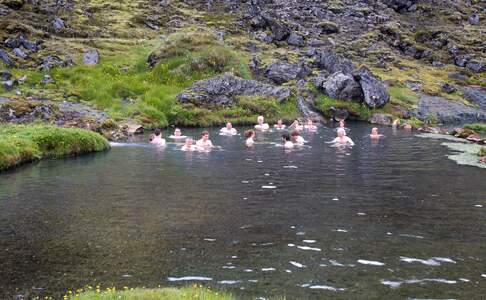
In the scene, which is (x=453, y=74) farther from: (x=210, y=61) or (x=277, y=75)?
(x=210, y=61)

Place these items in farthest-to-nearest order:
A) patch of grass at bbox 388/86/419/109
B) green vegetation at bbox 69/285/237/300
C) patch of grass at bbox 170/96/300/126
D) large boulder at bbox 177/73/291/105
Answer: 1. patch of grass at bbox 388/86/419/109
2. large boulder at bbox 177/73/291/105
3. patch of grass at bbox 170/96/300/126
4. green vegetation at bbox 69/285/237/300

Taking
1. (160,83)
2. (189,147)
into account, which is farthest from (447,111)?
(189,147)

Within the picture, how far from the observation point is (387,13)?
115 meters

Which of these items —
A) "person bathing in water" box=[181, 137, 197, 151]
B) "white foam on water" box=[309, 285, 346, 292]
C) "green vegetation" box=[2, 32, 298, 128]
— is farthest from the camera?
"green vegetation" box=[2, 32, 298, 128]

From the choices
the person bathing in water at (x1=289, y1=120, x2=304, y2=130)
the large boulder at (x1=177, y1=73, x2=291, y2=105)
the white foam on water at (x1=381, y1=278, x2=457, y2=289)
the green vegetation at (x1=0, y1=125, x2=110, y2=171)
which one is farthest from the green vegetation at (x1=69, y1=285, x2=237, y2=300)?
the large boulder at (x1=177, y1=73, x2=291, y2=105)

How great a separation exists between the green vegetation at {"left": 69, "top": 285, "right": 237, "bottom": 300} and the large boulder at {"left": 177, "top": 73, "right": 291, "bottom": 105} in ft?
161

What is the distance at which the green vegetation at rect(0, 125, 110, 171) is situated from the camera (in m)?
30.4

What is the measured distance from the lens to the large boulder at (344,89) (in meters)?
67.9

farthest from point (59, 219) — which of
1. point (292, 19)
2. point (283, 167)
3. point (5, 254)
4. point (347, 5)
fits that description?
point (347, 5)

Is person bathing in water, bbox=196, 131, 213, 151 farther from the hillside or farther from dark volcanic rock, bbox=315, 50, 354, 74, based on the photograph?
dark volcanic rock, bbox=315, 50, 354, 74

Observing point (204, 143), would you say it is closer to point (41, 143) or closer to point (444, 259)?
point (41, 143)

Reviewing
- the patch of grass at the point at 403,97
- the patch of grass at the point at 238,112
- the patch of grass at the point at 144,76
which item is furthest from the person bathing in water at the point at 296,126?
the patch of grass at the point at 403,97

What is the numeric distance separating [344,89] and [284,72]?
9.05m

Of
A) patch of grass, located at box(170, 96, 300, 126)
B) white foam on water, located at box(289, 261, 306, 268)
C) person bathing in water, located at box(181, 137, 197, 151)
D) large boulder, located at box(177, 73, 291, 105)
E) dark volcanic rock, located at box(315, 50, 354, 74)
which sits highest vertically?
dark volcanic rock, located at box(315, 50, 354, 74)
